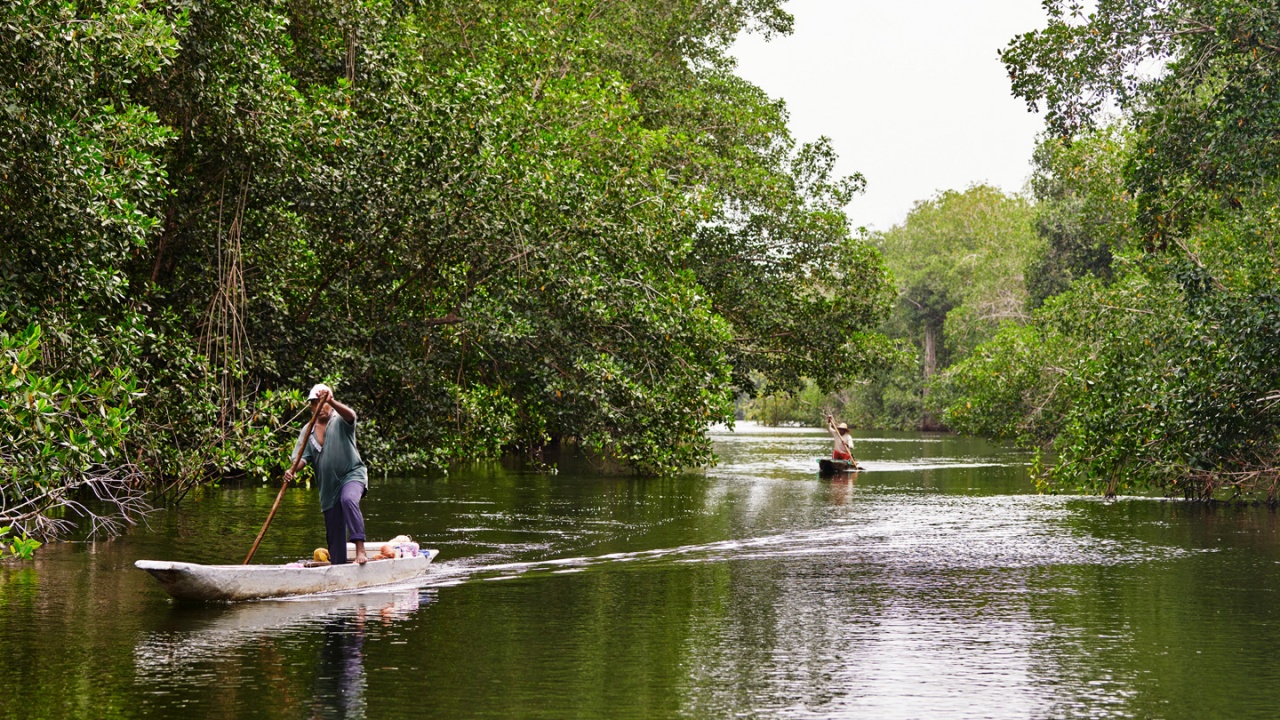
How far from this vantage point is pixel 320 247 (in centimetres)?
2323

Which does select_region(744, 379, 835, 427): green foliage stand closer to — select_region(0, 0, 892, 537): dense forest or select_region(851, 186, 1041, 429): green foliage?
select_region(851, 186, 1041, 429): green foliage

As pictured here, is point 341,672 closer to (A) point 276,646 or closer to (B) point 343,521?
(A) point 276,646

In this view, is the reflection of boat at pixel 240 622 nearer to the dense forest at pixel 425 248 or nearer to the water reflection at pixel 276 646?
the water reflection at pixel 276 646

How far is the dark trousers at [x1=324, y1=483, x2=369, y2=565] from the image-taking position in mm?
13394

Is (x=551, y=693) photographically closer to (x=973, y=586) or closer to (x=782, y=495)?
(x=973, y=586)

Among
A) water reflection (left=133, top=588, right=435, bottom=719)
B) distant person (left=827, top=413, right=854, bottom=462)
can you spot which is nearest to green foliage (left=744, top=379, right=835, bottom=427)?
distant person (left=827, top=413, right=854, bottom=462)

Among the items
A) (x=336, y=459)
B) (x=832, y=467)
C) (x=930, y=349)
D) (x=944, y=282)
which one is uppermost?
(x=944, y=282)

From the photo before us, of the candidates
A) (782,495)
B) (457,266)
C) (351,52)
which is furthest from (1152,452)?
(351,52)

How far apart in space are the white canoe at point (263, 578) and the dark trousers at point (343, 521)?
0.27 m

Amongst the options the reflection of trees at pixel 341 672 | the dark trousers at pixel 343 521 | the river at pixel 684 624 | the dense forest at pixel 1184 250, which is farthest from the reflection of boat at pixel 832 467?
the reflection of trees at pixel 341 672

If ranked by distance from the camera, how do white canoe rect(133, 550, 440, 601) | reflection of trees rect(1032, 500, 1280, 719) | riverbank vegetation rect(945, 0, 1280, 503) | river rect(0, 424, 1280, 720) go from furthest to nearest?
riverbank vegetation rect(945, 0, 1280, 503)
white canoe rect(133, 550, 440, 601)
reflection of trees rect(1032, 500, 1280, 719)
river rect(0, 424, 1280, 720)

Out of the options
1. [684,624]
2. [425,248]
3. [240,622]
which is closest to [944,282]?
[425,248]

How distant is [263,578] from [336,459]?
4.50ft

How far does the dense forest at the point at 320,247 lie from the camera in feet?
47.6
